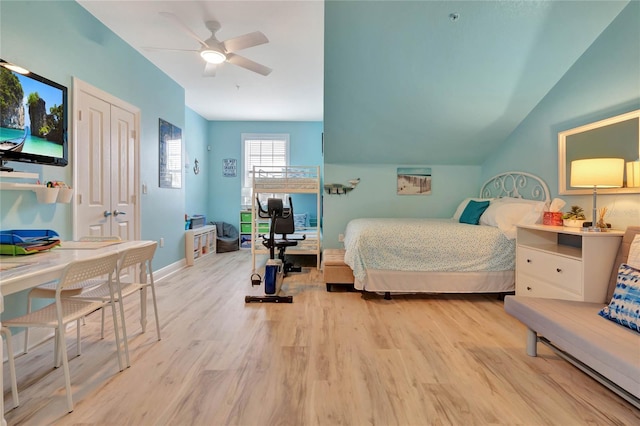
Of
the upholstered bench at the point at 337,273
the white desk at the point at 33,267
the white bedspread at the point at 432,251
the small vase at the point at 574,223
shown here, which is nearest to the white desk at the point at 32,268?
the white desk at the point at 33,267

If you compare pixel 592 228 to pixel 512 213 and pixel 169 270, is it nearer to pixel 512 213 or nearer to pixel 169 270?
pixel 512 213

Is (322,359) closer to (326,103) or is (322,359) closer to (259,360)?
(259,360)

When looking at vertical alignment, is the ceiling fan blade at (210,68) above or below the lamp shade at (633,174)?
above

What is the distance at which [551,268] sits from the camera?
2.46 metres

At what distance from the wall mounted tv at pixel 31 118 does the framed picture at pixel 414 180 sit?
3.88 m

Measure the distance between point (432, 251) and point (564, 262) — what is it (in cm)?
109

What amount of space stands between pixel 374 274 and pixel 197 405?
6.67 feet

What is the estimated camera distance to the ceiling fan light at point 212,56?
2.83 m

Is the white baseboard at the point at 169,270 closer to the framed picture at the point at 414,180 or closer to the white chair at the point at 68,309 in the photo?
the white chair at the point at 68,309

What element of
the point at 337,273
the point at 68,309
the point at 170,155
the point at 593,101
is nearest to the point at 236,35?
the point at 170,155

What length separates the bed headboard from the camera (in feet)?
11.1

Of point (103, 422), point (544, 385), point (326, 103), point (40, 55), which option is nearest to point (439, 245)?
point (544, 385)

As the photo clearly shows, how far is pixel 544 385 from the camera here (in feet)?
5.69

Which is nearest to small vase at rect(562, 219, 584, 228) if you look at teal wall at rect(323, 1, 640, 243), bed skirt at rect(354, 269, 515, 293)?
teal wall at rect(323, 1, 640, 243)
